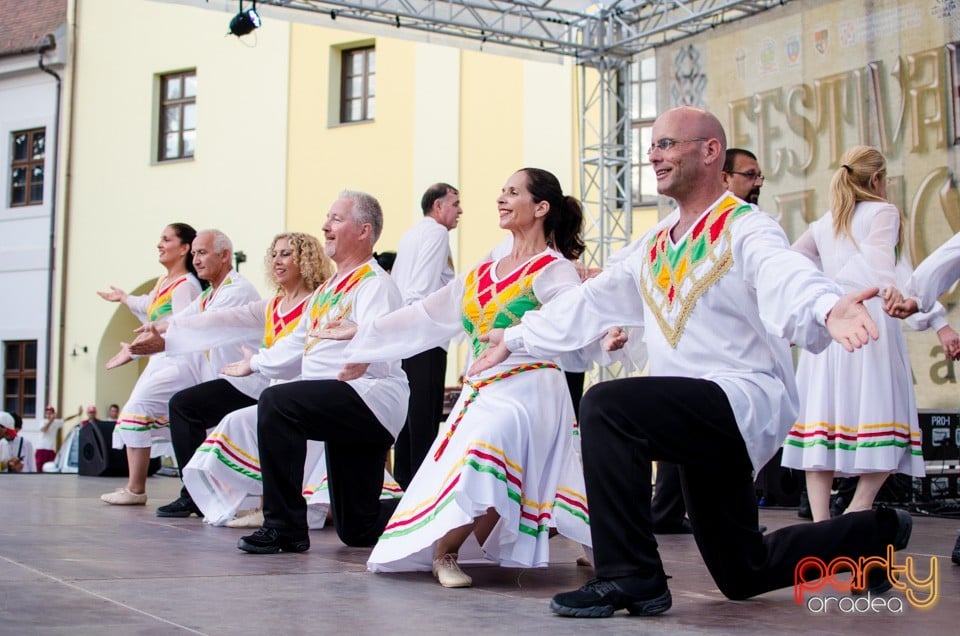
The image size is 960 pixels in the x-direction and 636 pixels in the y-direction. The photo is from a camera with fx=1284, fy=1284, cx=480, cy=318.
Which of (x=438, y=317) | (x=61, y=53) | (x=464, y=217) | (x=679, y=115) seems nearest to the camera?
(x=679, y=115)

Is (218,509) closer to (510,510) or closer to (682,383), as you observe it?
(510,510)

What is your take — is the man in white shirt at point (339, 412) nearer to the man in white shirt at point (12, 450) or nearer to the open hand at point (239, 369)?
the open hand at point (239, 369)

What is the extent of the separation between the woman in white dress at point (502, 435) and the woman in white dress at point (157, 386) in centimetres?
310

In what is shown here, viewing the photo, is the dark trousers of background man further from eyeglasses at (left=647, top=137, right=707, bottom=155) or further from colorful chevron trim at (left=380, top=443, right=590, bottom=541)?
eyeglasses at (left=647, top=137, right=707, bottom=155)

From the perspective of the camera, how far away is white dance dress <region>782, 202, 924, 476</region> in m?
5.73

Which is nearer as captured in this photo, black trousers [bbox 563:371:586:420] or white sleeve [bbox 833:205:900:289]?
white sleeve [bbox 833:205:900:289]

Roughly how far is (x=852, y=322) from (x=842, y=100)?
7.48 m

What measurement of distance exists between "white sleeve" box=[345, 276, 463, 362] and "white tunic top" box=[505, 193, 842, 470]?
4.06 feet

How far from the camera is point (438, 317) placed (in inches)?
205

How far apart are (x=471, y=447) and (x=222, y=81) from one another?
17144 millimetres

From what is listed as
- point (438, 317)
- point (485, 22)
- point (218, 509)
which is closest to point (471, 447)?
point (438, 317)

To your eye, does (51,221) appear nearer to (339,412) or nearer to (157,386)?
(157,386)

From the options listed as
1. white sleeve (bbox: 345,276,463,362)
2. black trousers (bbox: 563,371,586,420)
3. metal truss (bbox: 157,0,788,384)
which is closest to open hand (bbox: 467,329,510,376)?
white sleeve (bbox: 345,276,463,362)

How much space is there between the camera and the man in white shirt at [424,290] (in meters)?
7.97
